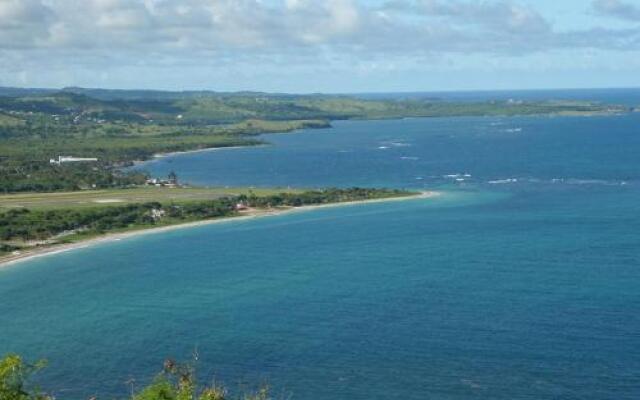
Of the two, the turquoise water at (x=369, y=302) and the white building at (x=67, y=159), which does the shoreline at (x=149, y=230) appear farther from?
the white building at (x=67, y=159)

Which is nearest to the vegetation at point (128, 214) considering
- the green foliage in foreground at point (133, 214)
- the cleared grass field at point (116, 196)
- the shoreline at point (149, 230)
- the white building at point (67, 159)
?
the green foliage in foreground at point (133, 214)

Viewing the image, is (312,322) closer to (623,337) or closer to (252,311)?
(252,311)

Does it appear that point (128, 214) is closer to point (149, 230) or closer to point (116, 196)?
point (149, 230)

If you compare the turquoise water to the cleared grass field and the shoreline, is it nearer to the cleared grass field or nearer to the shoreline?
the shoreline

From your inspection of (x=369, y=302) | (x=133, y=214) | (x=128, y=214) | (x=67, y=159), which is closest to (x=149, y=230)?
Answer: (x=133, y=214)

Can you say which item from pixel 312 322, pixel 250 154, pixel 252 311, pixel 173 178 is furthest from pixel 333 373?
pixel 250 154

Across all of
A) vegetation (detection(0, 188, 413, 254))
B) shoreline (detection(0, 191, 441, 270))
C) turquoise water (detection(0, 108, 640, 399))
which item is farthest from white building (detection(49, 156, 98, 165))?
turquoise water (detection(0, 108, 640, 399))

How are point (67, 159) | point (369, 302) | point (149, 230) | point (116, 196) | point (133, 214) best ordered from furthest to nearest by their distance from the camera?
point (67, 159) < point (116, 196) < point (133, 214) < point (149, 230) < point (369, 302)
